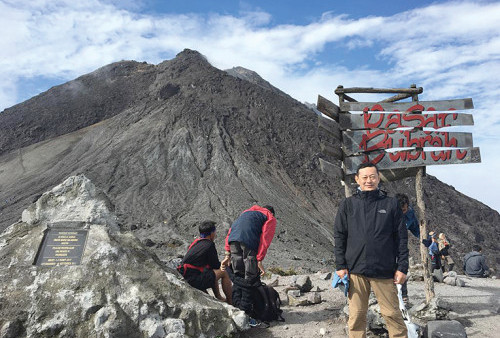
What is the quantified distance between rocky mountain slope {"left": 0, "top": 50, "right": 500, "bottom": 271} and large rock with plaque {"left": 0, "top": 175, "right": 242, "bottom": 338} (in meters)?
14.7

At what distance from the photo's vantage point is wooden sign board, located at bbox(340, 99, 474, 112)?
21.9 ft

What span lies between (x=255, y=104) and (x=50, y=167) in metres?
23.1

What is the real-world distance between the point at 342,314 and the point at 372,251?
2.38 m

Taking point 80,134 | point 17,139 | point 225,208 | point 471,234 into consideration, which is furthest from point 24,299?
point 17,139

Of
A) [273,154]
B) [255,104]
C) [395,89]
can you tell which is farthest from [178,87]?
[395,89]

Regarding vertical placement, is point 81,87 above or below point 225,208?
above

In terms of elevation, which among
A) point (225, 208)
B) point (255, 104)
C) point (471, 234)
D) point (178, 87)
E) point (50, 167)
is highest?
point (178, 87)

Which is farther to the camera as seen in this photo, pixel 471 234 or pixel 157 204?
pixel 471 234

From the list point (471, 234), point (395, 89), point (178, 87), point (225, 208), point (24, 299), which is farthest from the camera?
point (178, 87)

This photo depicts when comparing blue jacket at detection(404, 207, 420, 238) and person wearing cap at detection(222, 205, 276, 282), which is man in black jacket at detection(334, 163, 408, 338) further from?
blue jacket at detection(404, 207, 420, 238)

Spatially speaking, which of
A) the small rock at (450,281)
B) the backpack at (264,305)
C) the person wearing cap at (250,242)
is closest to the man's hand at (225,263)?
the person wearing cap at (250,242)

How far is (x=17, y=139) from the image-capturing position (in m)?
52.5

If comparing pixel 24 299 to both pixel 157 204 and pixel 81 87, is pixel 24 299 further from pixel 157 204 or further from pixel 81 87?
Answer: pixel 81 87

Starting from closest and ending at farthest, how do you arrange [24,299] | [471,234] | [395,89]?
[24,299], [395,89], [471,234]
